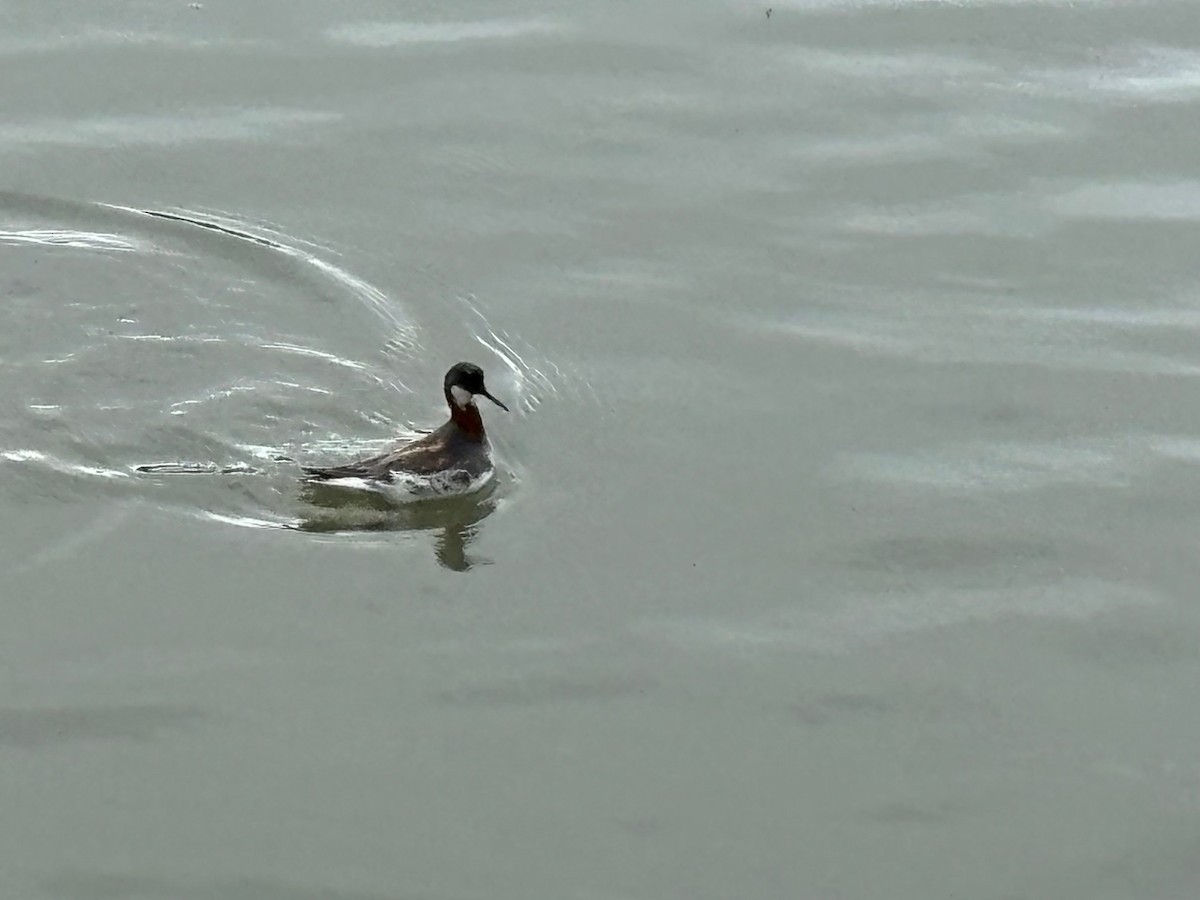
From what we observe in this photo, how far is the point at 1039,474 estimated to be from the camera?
10.7 metres

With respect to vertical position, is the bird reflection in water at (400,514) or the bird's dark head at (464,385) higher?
the bird's dark head at (464,385)

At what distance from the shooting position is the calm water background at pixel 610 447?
848cm

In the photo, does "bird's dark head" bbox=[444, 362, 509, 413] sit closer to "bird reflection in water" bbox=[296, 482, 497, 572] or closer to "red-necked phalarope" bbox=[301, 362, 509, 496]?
"red-necked phalarope" bbox=[301, 362, 509, 496]

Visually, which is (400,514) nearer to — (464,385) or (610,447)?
(464,385)

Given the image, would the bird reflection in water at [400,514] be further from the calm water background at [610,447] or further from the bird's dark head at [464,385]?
the bird's dark head at [464,385]

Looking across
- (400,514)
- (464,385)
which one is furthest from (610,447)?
(400,514)

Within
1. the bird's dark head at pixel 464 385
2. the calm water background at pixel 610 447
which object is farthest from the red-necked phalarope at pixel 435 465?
the calm water background at pixel 610 447

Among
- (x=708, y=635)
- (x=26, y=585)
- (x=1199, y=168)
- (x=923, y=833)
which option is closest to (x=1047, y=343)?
(x=1199, y=168)

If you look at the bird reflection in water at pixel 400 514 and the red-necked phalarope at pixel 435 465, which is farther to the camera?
the red-necked phalarope at pixel 435 465

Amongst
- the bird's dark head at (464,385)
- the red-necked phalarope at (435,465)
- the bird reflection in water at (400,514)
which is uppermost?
the bird's dark head at (464,385)

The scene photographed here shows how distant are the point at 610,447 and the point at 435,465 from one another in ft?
3.08

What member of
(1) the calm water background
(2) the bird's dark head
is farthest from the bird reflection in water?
(2) the bird's dark head

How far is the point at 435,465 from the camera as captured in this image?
10.9m

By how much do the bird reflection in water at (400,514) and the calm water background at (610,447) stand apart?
5cm
